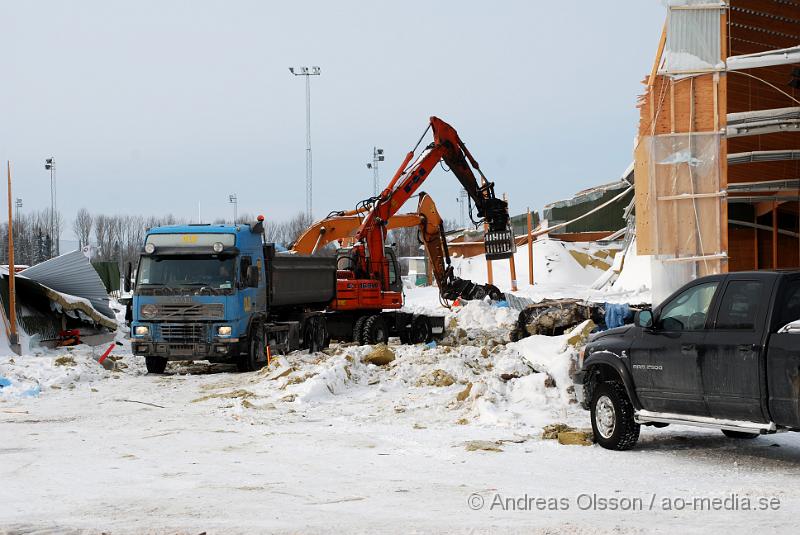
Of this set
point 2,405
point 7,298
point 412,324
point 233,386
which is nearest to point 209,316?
point 233,386

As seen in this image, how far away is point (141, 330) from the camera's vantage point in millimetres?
20562

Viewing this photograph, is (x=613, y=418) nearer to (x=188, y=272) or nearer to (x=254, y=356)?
(x=254, y=356)

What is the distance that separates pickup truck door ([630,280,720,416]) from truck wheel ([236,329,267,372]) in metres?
11.7

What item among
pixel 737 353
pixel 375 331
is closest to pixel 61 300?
pixel 375 331

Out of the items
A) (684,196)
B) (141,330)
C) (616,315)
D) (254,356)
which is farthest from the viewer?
(684,196)

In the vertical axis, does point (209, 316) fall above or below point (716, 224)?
below

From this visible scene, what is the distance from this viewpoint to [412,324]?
27.9 meters

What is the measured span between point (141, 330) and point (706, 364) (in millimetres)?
13561

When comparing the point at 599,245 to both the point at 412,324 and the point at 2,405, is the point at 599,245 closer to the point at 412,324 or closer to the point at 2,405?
the point at 412,324

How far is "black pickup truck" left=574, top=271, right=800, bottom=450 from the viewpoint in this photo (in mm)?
9211

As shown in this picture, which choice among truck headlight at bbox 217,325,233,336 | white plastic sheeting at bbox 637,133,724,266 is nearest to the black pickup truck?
truck headlight at bbox 217,325,233,336

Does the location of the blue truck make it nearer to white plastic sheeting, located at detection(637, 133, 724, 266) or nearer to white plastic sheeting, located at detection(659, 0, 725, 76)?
white plastic sheeting, located at detection(637, 133, 724, 266)

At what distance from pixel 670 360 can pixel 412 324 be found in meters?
17.6

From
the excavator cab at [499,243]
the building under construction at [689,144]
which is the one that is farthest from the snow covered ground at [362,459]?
the excavator cab at [499,243]
